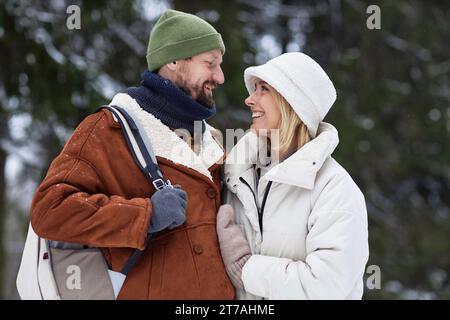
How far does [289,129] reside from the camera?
259cm

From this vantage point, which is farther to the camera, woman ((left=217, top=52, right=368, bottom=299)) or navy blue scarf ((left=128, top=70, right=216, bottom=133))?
navy blue scarf ((left=128, top=70, right=216, bottom=133))

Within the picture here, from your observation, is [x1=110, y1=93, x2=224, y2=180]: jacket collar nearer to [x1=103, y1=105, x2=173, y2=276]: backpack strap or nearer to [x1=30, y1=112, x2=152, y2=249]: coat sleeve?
[x1=103, y1=105, x2=173, y2=276]: backpack strap

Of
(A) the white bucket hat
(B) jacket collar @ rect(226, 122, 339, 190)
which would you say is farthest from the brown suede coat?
(A) the white bucket hat

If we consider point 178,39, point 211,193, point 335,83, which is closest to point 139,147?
point 211,193

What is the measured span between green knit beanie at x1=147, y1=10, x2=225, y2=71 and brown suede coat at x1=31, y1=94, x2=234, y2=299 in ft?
0.76

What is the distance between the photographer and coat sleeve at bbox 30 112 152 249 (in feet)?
7.50

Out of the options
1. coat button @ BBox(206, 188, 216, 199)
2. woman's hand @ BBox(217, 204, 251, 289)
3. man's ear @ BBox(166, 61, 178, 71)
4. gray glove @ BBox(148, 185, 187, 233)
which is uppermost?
man's ear @ BBox(166, 61, 178, 71)

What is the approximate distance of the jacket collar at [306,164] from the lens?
2.45 meters

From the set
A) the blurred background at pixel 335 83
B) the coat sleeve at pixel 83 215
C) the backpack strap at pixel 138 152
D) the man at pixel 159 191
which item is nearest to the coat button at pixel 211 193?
the man at pixel 159 191

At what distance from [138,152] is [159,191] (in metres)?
0.18

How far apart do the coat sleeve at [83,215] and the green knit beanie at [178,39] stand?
2.03 feet
